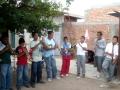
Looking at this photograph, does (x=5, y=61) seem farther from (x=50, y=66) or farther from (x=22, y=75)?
(x=50, y=66)

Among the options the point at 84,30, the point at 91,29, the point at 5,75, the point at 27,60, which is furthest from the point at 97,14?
the point at 5,75

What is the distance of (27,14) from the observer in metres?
10.5

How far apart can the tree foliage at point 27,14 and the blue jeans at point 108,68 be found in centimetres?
247

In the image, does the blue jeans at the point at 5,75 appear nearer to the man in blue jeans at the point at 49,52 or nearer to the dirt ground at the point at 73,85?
the dirt ground at the point at 73,85

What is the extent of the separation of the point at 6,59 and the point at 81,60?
4.44 m

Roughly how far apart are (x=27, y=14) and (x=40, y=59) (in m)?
2.21

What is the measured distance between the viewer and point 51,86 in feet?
39.4


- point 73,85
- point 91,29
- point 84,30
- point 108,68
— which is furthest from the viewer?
point 84,30

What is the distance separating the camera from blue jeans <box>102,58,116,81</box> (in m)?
13.0

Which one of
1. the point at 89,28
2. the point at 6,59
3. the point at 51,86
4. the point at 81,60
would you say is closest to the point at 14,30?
the point at 6,59

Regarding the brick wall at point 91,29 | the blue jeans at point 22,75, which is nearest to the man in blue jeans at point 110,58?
the blue jeans at point 22,75

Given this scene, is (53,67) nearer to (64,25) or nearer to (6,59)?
(6,59)

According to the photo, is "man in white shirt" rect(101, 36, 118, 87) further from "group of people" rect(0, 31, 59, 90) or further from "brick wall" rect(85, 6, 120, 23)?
"brick wall" rect(85, 6, 120, 23)

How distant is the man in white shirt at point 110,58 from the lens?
12.9m
